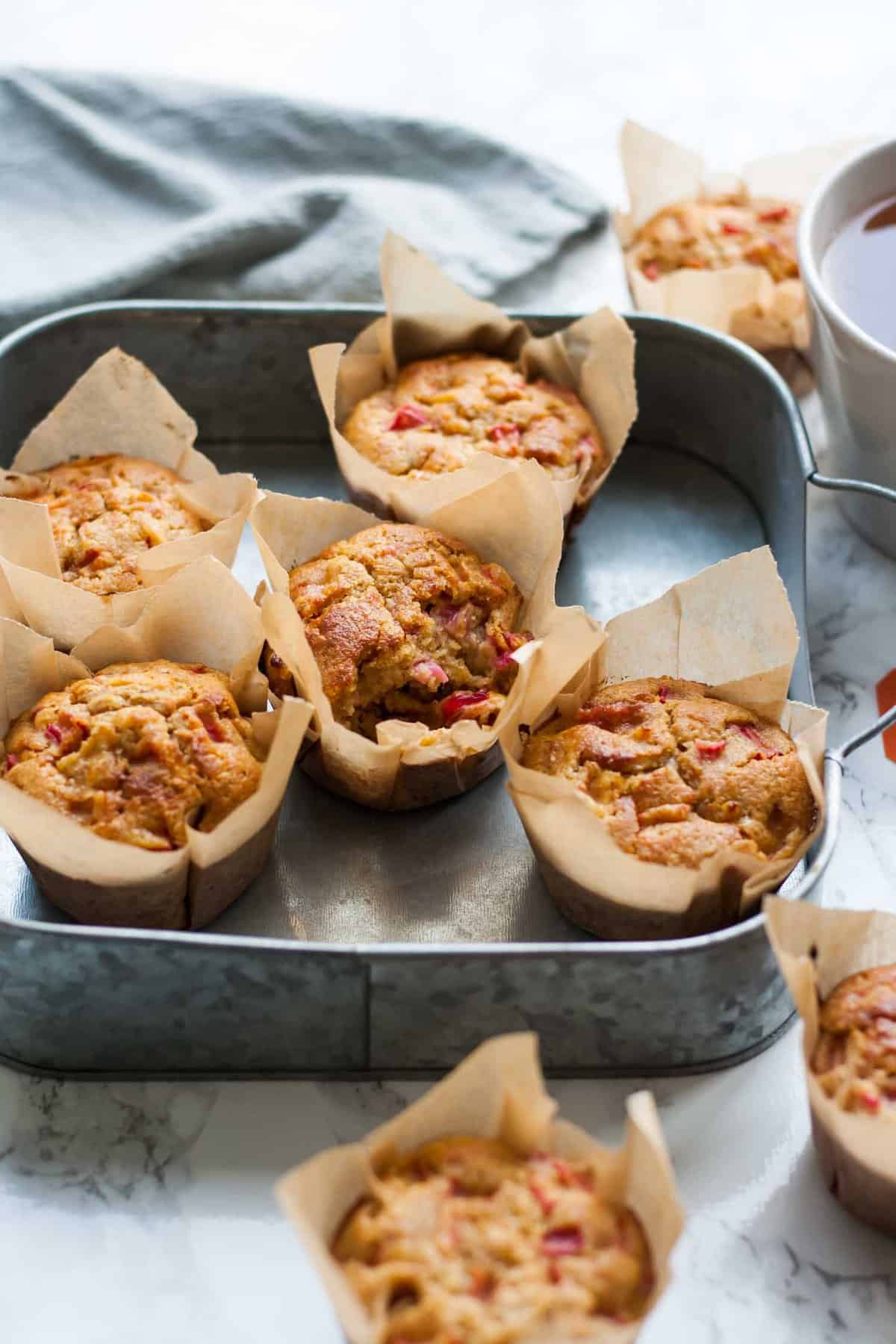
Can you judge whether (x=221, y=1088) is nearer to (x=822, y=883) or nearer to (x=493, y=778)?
(x=493, y=778)

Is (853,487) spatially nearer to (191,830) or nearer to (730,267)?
(730,267)

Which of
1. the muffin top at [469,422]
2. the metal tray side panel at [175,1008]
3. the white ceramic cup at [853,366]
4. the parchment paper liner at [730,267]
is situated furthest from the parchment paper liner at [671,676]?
the parchment paper liner at [730,267]

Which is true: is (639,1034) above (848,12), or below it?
below

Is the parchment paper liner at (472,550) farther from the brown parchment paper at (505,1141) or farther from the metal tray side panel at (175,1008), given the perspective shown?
the brown parchment paper at (505,1141)

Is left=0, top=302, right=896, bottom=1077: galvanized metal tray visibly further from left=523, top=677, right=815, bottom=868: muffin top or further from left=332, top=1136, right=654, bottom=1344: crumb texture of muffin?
left=332, top=1136, right=654, bottom=1344: crumb texture of muffin

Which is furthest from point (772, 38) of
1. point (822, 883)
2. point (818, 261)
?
point (822, 883)

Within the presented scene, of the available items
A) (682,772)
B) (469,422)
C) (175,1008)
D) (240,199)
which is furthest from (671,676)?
(240,199)
